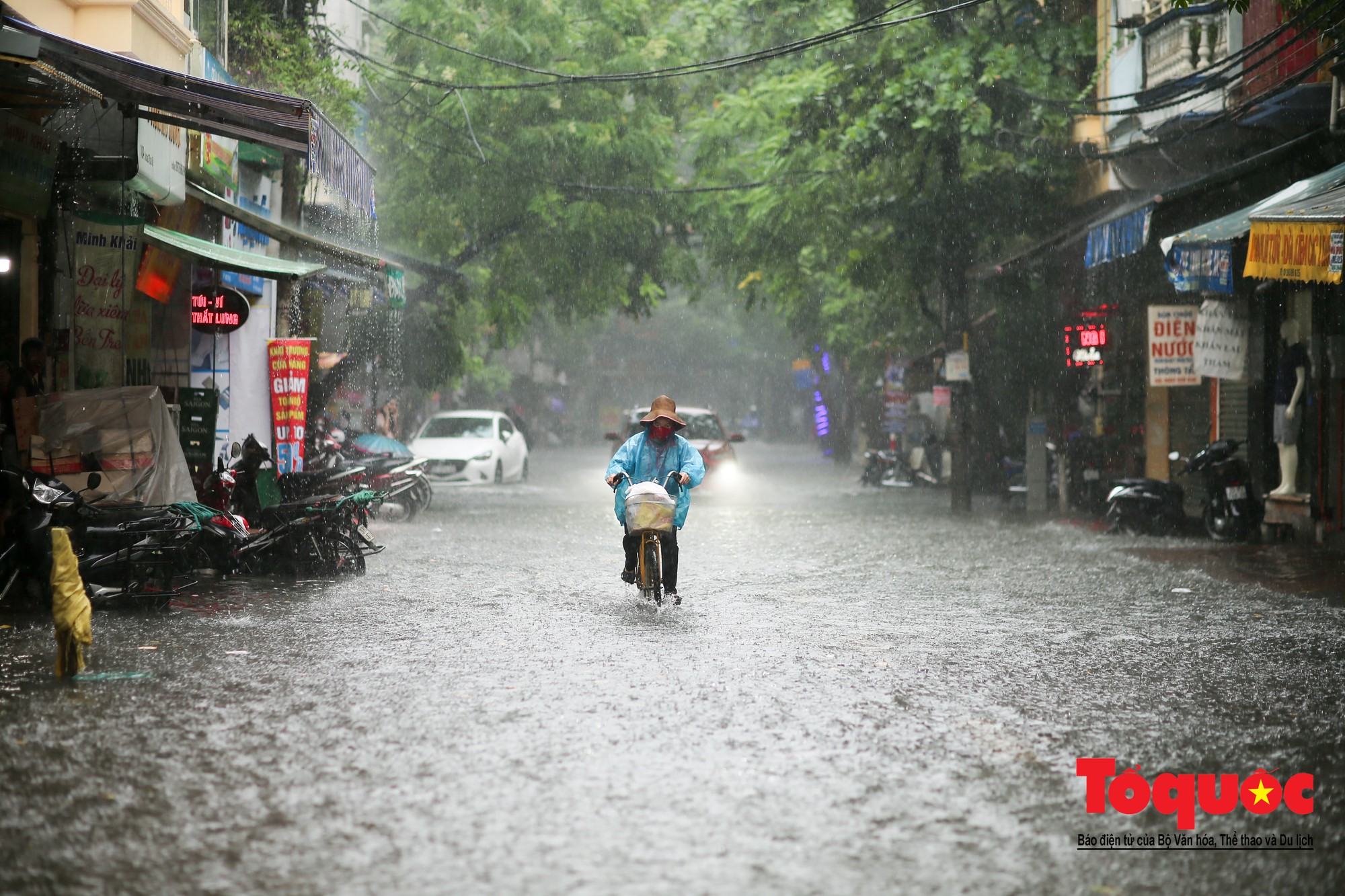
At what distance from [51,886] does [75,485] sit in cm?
752

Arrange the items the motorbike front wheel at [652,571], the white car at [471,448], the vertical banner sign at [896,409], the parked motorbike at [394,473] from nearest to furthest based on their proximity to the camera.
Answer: the motorbike front wheel at [652,571]
the parked motorbike at [394,473]
the white car at [471,448]
the vertical banner sign at [896,409]

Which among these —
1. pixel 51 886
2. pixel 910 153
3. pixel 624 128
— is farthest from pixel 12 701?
pixel 624 128

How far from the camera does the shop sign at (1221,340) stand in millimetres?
15789

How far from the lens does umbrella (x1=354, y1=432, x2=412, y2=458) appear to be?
19.3 m

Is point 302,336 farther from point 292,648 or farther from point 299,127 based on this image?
point 292,648

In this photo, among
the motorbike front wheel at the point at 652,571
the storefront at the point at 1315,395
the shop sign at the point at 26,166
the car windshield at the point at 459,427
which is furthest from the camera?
the car windshield at the point at 459,427

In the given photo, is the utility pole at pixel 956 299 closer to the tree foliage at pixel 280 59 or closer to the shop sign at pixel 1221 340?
the shop sign at pixel 1221 340

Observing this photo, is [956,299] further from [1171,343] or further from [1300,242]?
[1300,242]

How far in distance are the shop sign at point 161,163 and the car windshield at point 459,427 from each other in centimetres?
1330

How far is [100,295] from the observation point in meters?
13.6

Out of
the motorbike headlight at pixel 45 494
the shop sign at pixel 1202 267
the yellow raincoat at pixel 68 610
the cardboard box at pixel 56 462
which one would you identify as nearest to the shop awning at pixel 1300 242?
the shop sign at pixel 1202 267

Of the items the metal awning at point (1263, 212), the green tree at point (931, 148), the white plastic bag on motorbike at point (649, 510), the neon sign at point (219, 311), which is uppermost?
the green tree at point (931, 148)

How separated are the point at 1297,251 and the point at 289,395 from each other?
10994mm

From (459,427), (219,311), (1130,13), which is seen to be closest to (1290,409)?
(1130,13)
